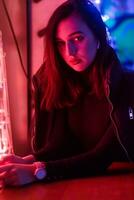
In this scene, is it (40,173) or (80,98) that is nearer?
(40,173)

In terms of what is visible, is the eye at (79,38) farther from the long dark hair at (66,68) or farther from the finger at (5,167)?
the finger at (5,167)

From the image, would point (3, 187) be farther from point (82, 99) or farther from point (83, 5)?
point (83, 5)

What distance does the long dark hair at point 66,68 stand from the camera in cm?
135

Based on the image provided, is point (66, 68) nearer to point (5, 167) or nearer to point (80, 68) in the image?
point (80, 68)

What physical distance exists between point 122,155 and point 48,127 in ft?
0.89

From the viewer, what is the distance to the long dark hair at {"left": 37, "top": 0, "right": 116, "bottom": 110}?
1348 mm

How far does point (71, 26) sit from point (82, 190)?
55 centimetres

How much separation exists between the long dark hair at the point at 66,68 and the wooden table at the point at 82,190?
32 cm

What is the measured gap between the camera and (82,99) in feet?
4.64

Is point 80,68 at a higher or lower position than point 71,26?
lower

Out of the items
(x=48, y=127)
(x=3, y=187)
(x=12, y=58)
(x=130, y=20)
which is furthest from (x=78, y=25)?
(x=12, y=58)

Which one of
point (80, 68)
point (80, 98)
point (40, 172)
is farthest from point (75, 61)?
point (40, 172)

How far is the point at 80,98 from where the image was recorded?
141 centimetres

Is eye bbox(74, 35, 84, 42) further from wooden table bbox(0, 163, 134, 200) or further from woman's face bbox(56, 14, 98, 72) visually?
wooden table bbox(0, 163, 134, 200)
